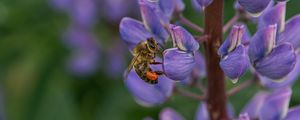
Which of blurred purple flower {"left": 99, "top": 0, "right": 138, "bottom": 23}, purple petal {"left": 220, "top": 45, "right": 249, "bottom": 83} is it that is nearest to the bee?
purple petal {"left": 220, "top": 45, "right": 249, "bottom": 83}

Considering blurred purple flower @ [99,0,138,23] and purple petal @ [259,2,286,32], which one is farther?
blurred purple flower @ [99,0,138,23]

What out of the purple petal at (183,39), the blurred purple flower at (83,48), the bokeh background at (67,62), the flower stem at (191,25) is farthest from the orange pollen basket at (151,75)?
the blurred purple flower at (83,48)

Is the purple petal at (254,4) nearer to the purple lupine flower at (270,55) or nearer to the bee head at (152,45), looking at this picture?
the purple lupine flower at (270,55)

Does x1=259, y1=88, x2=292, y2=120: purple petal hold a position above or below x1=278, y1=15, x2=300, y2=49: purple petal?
below

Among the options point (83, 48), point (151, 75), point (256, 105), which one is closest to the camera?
point (151, 75)

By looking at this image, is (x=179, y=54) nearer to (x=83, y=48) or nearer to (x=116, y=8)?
(x=116, y=8)

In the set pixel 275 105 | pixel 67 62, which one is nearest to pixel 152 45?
pixel 275 105

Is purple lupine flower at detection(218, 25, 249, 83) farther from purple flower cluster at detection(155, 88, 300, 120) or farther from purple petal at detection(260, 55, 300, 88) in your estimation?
purple petal at detection(260, 55, 300, 88)
